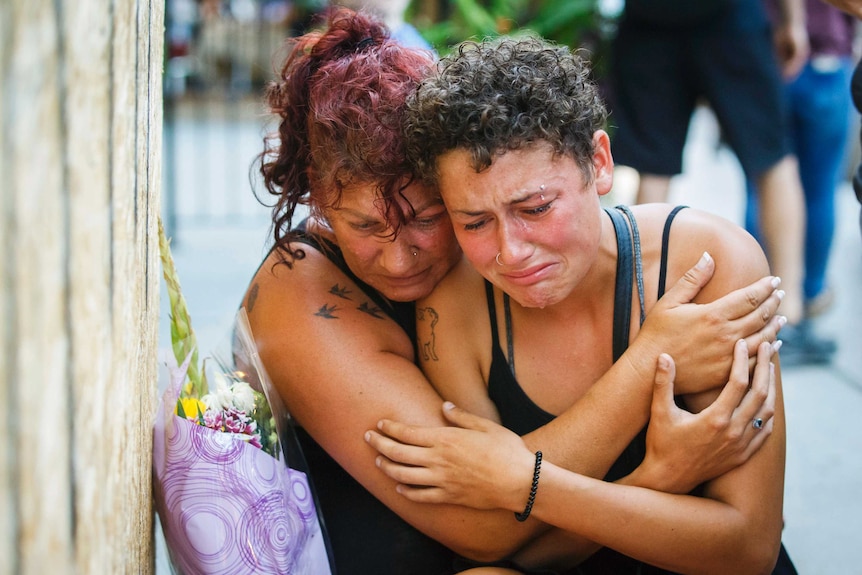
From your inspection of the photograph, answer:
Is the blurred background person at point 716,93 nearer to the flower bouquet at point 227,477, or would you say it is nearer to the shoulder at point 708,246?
the shoulder at point 708,246

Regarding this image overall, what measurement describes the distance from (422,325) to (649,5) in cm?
239

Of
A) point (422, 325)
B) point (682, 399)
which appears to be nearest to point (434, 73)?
point (422, 325)

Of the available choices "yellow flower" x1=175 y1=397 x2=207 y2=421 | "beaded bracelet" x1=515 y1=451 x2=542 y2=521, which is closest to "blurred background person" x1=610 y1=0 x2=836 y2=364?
"beaded bracelet" x1=515 y1=451 x2=542 y2=521

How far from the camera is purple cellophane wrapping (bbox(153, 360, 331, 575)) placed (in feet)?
5.59

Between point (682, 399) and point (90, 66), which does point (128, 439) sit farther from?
point (682, 399)

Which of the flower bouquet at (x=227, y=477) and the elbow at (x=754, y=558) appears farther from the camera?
the elbow at (x=754, y=558)

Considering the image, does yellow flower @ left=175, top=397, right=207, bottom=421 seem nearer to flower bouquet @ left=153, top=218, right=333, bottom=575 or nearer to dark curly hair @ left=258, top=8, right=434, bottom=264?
flower bouquet @ left=153, top=218, right=333, bottom=575

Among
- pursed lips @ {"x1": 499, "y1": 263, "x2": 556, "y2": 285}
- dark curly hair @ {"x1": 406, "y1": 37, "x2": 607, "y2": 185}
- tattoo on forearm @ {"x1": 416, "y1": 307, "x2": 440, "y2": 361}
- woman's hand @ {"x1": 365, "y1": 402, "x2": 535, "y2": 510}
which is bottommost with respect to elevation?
woman's hand @ {"x1": 365, "y1": 402, "x2": 535, "y2": 510}

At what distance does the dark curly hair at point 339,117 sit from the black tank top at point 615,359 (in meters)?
0.41

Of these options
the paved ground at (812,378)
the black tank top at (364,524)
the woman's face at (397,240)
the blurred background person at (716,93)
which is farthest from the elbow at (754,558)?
the blurred background person at (716,93)

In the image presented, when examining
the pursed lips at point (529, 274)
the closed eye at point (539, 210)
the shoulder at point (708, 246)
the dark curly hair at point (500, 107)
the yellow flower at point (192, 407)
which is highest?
the dark curly hair at point (500, 107)

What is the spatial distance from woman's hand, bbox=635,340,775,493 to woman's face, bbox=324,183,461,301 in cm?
54

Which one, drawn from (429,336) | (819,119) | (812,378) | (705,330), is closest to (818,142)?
(819,119)

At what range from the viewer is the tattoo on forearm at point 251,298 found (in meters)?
2.15
